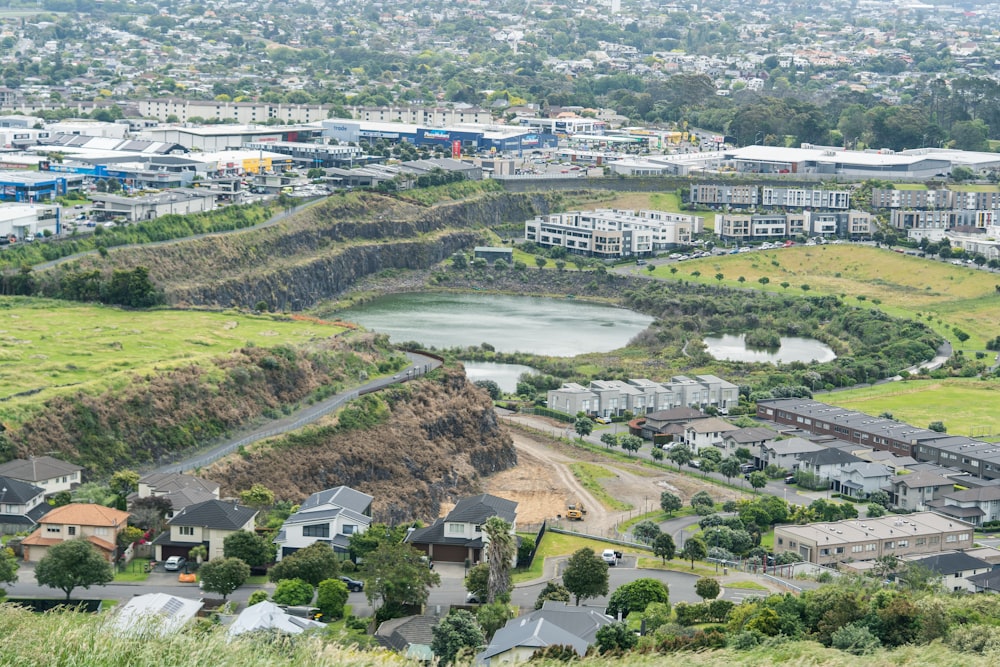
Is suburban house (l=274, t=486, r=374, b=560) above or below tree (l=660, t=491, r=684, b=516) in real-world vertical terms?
above

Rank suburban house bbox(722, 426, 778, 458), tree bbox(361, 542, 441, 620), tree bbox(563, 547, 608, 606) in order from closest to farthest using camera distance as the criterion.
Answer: tree bbox(361, 542, 441, 620) → tree bbox(563, 547, 608, 606) → suburban house bbox(722, 426, 778, 458)

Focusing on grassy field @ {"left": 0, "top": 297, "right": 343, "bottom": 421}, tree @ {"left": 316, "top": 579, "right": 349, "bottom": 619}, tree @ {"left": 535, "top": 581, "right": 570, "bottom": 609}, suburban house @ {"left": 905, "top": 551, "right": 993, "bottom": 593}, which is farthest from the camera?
grassy field @ {"left": 0, "top": 297, "right": 343, "bottom": 421}

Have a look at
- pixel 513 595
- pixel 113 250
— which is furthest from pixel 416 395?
pixel 113 250

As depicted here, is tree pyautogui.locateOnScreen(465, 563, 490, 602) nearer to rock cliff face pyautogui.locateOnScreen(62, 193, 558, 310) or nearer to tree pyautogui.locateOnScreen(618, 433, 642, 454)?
tree pyautogui.locateOnScreen(618, 433, 642, 454)

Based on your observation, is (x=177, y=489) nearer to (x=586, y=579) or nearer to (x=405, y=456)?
(x=405, y=456)

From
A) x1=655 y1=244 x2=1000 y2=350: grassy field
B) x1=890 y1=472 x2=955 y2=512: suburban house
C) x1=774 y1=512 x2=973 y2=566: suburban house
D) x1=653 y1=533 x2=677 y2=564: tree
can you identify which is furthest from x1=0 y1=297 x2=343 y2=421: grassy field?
x1=655 y1=244 x2=1000 y2=350: grassy field

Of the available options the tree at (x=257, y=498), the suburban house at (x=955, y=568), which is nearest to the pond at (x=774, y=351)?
the suburban house at (x=955, y=568)

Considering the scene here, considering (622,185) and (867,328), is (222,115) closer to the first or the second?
(622,185)

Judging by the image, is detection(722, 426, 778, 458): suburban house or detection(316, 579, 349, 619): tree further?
detection(722, 426, 778, 458): suburban house
